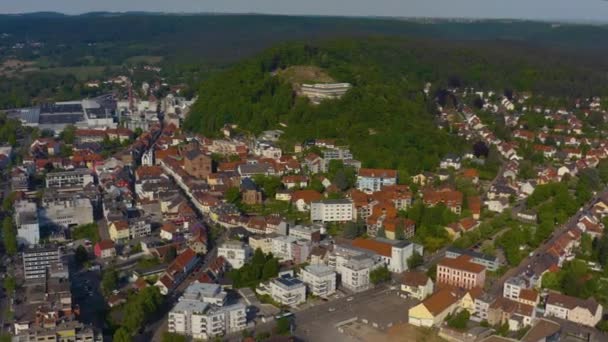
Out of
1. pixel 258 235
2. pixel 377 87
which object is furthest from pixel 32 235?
pixel 377 87

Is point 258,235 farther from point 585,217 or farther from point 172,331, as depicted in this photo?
point 585,217

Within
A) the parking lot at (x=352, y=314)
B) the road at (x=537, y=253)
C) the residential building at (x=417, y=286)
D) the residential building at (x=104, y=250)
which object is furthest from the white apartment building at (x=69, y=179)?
the road at (x=537, y=253)

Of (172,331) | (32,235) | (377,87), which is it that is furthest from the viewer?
(377,87)

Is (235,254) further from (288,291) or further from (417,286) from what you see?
(417,286)

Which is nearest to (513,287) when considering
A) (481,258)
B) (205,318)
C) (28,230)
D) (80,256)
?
(481,258)

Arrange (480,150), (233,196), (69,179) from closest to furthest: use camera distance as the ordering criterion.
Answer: (233,196), (69,179), (480,150)
